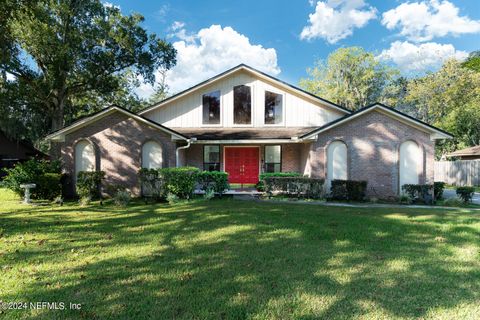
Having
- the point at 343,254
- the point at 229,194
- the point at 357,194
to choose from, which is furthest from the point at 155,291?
the point at 357,194

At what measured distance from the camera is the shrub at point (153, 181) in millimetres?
12172

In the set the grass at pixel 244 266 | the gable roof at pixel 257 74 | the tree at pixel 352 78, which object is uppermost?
the tree at pixel 352 78

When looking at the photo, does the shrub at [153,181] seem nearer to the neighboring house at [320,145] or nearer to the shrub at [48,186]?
the neighboring house at [320,145]

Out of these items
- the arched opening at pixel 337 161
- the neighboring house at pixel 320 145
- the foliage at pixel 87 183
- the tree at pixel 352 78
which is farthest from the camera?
the tree at pixel 352 78

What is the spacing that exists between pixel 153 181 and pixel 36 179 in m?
5.19

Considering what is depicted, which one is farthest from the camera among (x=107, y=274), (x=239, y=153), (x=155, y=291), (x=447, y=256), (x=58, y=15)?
(x=58, y=15)

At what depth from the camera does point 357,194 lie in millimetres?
12391

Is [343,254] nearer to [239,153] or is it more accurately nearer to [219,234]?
[219,234]

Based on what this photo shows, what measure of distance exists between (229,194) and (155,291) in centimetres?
Result: 957

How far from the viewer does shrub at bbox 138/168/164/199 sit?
1217cm

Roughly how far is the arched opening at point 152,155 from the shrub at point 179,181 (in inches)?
64.4

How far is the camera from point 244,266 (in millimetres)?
4691

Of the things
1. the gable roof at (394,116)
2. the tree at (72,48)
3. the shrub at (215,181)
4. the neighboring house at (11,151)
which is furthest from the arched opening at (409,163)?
the neighboring house at (11,151)

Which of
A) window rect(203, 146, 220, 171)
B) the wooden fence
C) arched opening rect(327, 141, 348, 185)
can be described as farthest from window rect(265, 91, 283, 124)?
the wooden fence
